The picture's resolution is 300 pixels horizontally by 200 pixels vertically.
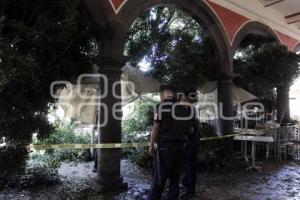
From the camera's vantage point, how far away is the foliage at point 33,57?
3592 millimetres

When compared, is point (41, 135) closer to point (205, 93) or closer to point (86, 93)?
point (86, 93)

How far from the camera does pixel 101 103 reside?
515cm

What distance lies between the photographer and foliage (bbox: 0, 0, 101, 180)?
3.59 m

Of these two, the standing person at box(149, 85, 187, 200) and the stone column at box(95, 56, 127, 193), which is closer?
the standing person at box(149, 85, 187, 200)

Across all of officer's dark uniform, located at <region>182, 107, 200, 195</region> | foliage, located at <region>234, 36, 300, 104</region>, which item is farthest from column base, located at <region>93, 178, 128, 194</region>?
foliage, located at <region>234, 36, 300, 104</region>

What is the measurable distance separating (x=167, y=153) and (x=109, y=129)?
5.13 ft

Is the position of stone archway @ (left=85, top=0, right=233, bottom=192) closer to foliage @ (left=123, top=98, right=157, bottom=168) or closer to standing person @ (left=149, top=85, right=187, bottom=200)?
standing person @ (left=149, top=85, right=187, bottom=200)

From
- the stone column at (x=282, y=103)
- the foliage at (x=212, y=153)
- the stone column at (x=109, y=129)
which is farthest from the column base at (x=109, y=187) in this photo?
the stone column at (x=282, y=103)

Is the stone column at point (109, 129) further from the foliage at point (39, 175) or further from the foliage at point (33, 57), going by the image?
the foliage at point (39, 175)

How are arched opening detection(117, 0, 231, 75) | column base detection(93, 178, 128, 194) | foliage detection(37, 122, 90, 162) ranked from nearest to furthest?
column base detection(93, 178, 128, 194) → arched opening detection(117, 0, 231, 75) → foliage detection(37, 122, 90, 162)

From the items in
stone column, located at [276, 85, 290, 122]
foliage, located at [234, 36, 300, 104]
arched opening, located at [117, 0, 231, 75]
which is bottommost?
stone column, located at [276, 85, 290, 122]

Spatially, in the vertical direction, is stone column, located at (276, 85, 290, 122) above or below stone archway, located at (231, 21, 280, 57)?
below

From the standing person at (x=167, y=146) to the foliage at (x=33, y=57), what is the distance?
155 cm

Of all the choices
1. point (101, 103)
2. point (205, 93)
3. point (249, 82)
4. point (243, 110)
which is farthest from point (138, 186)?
point (243, 110)
